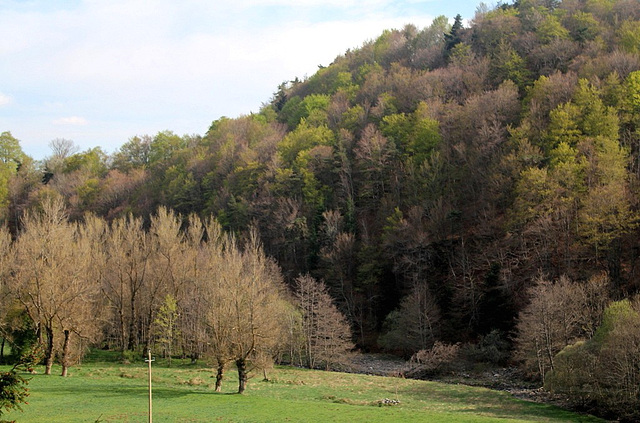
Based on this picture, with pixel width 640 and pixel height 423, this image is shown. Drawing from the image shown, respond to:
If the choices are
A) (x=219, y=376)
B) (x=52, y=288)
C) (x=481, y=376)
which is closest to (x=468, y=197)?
(x=481, y=376)

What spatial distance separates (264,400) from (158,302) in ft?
89.7

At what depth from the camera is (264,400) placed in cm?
2925

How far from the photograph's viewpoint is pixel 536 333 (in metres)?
37.4

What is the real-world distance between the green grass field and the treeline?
234 centimetres

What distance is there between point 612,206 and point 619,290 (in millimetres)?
6782

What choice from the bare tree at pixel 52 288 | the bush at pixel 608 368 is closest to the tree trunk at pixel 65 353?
the bare tree at pixel 52 288

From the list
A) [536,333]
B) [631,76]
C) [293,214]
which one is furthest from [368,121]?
[536,333]

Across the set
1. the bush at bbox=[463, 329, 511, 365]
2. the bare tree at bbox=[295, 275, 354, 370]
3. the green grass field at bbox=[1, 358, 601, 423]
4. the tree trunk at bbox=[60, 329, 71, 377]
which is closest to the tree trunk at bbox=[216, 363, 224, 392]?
the green grass field at bbox=[1, 358, 601, 423]

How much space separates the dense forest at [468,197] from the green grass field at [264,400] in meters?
5.14

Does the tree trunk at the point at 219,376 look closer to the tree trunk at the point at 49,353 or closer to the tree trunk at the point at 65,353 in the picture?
the tree trunk at the point at 65,353

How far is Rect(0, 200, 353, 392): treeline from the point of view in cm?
3250

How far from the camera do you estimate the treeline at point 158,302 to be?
3250cm

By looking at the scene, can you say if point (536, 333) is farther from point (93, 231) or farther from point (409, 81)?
point (409, 81)

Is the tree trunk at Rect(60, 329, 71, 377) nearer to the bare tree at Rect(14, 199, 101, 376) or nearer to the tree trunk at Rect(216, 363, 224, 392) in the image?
the bare tree at Rect(14, 199, 101, 376)
